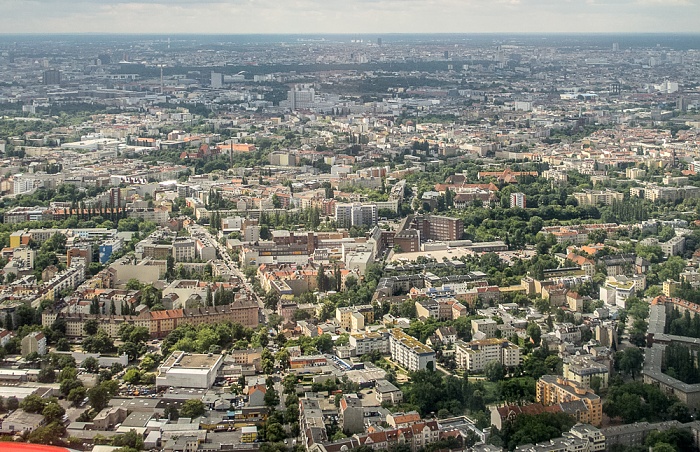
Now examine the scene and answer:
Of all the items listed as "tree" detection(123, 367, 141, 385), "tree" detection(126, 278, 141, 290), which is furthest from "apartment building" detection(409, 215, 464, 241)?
"tree" detection(123, 367, 141, 385)

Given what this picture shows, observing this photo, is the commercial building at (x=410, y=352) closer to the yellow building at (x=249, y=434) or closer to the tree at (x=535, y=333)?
the tree at (x=535, y=333)

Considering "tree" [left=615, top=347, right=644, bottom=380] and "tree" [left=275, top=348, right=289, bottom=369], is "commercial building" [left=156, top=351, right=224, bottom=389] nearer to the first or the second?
"tree" [left=275, top=348, right=289, bottom=369]

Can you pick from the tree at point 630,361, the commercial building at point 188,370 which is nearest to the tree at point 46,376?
the commercial building at point 188,370

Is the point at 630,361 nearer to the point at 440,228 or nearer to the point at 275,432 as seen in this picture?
the point at 275,432

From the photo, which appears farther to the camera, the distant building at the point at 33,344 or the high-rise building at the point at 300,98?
the high-rise building at the point at 300,98

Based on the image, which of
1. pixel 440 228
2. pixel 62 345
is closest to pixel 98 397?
pixel 62 345

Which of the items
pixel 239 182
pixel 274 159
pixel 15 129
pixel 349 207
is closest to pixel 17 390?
pixel 349 207
